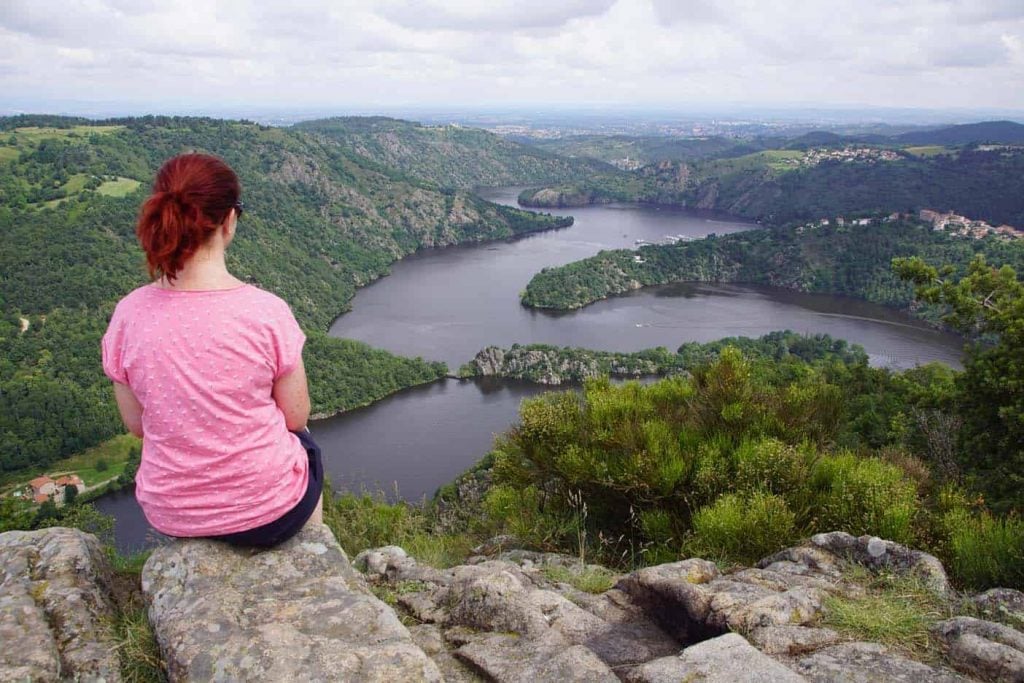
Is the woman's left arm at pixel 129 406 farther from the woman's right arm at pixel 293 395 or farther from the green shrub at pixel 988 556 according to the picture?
the green shrub at pixel 988 556

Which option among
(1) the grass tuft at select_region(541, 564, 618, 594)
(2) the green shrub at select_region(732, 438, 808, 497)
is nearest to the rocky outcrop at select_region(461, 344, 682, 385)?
(2) the green shrub at select_region(732, 438, 808, 497)

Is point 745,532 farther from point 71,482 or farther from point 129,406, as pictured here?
point 71,482

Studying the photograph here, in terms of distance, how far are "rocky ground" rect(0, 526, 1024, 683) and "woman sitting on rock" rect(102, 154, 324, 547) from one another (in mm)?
306

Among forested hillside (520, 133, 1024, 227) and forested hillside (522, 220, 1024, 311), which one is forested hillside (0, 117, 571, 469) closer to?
forested hillside (522, 220, 1024, 311)

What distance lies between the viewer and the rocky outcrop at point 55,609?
253 cm

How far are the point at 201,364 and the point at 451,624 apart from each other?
5.62 feet

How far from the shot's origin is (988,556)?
140 inches

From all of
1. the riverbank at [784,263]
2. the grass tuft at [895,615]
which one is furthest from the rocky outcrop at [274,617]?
the riverbank at [784,263]

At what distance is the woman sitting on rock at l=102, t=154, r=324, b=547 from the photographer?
2514 mm

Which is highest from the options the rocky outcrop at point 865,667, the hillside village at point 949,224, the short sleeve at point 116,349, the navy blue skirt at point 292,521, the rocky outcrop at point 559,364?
the short sleeve at point 116,349

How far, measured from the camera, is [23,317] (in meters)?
57.4

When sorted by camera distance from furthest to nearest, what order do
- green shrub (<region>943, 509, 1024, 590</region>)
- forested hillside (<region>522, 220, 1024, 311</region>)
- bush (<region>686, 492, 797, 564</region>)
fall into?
forested hillside (<region>522, 220, 1024, 311</region>) < bush (<region>686, 492, 797, 564</region>) < green shrub (<region>943, 509, 1024, 590</region>)

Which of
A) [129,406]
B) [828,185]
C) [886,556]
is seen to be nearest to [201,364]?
[129,406]

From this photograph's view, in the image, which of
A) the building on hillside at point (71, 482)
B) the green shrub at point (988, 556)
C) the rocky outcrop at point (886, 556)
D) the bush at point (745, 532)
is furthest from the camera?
the building on hillside at point (71, 482)
